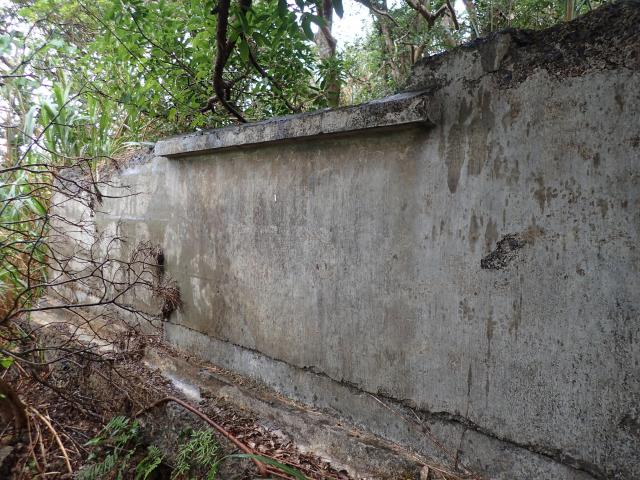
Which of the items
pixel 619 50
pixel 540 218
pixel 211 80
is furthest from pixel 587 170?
pixel 211 80

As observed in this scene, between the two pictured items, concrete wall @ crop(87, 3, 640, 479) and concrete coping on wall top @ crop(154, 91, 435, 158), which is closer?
concrete wall @ crop(87, 3, 640, 479)

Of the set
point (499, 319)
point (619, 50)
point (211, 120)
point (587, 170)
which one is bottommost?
point (499, 319)

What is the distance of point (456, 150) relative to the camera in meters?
1.99

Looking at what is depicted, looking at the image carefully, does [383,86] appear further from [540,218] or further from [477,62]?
[540,218]

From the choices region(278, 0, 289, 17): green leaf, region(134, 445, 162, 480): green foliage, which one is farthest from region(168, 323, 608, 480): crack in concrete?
region(278, 0, 289, 17): green leaf

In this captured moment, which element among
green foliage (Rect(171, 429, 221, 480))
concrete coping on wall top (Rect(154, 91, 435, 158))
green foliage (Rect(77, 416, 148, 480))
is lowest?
green foliage (Rect(77, 416, 148, 480))

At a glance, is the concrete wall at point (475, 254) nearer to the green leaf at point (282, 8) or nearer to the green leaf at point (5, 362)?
the green leaf at point (282, 8)

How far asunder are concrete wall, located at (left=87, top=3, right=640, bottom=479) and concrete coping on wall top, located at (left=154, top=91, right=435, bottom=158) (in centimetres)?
1

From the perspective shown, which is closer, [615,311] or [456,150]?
[615,311]

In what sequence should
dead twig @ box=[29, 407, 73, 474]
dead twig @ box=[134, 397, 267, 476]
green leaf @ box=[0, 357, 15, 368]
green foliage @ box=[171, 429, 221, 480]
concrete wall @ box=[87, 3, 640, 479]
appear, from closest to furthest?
concrete wall @ box=[87, 3, 640, 479]
dead twig @ box=[134, 397, 267, 476]
green foliage @ box=[171, 429, 221, 480]
green leaf @ box=[0, 357, 15, 368]
dead twig @ box=[29, 407, 73, 474]

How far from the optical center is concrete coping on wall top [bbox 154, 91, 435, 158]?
2049 millimetres

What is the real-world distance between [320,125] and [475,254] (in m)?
1.04

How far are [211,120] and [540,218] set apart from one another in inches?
151

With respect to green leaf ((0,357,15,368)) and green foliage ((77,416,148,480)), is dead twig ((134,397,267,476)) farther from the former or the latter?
green leaf ((0,357,15,368))
